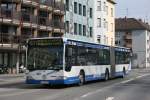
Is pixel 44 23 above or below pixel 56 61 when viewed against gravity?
above

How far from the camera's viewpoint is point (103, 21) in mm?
89812

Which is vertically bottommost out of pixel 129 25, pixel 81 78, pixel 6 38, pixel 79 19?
pixel 81 78

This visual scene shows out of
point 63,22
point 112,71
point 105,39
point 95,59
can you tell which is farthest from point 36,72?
point 105,39

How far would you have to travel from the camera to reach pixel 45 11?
6675 cm

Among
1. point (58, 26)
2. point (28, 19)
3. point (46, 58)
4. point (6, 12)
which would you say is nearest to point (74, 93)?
point (46, 58)

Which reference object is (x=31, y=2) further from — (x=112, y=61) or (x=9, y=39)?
(x=112, y=61)

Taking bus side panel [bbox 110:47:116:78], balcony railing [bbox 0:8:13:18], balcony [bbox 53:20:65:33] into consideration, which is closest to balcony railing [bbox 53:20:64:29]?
balcony [bbox 53:20:65:33]

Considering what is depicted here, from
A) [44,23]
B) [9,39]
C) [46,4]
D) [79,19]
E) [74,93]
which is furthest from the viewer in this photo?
[79,19]

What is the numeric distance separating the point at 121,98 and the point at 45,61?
7.37 m

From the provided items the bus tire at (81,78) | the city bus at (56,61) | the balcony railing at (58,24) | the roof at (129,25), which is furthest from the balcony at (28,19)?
the roof at (129,25)

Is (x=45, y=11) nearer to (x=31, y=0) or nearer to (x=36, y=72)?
(x=31, y=0)

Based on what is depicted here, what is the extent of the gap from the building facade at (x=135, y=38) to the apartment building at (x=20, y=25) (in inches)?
2422

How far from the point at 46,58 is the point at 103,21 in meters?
64.2

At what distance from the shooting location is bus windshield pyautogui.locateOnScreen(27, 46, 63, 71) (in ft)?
85.6
